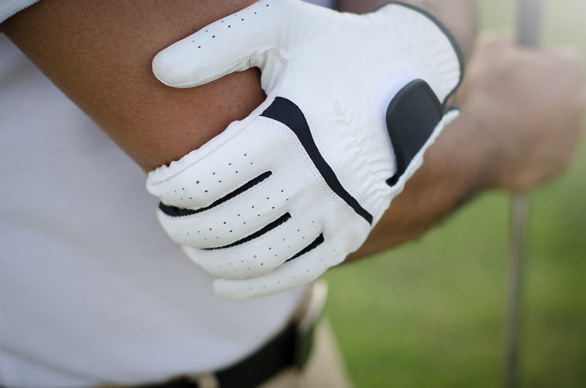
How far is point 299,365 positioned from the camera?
3.60ft

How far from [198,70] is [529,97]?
41.4 inches

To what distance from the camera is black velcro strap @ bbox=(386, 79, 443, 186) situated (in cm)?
67

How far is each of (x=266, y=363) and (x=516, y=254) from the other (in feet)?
4.03

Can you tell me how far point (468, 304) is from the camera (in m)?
Answer: 2.90

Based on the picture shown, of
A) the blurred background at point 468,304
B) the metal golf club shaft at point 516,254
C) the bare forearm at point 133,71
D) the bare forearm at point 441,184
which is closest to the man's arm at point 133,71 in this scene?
the bare forearm at point 133,71

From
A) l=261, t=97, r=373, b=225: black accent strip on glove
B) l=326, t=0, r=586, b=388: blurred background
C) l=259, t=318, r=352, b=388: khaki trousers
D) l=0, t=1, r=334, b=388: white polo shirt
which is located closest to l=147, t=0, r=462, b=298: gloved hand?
l=261, t=97, r=373, b=225: black accent strip on glove

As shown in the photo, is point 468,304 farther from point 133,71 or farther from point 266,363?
point 133,71

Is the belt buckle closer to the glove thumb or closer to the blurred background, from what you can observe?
the glove thumb

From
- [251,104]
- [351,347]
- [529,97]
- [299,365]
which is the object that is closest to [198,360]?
[299,365]

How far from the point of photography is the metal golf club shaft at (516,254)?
1556 millimetres

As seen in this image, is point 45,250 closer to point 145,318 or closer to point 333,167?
point 145,318

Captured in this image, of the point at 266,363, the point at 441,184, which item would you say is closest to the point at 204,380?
the point at 266,363

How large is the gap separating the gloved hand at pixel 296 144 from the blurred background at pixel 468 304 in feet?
6.56

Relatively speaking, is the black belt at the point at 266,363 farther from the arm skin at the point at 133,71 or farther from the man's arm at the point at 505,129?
the arm skin at the point at 133,71
